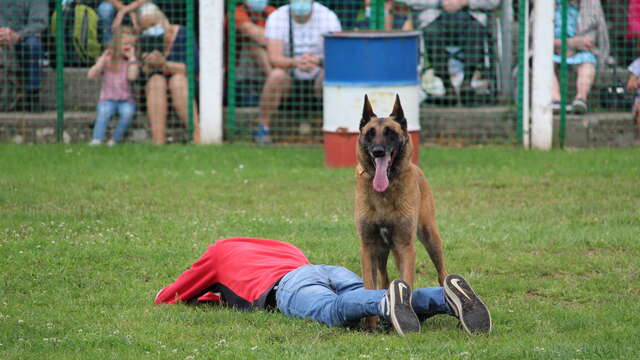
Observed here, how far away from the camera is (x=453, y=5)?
13.8 meters

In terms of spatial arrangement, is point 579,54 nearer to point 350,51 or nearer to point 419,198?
point 350,51

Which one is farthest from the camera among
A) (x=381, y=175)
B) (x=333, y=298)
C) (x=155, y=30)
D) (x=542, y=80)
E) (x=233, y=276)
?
(x=155, y=30)

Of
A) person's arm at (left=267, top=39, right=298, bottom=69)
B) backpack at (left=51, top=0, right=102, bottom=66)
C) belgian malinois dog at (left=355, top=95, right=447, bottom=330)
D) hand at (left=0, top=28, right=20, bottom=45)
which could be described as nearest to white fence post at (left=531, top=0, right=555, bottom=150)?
person's arm at (left=267, top=39, right=298, bottom=69)

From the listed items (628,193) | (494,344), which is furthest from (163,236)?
(628,193)

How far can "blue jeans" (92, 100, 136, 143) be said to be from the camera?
1380 cm

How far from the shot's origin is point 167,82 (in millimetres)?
14117

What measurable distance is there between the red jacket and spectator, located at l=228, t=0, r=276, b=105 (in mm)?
7814

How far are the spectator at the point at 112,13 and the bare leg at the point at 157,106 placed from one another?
85 cm

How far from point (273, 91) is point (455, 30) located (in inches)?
99.0

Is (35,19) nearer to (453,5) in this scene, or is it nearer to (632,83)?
(453,5)

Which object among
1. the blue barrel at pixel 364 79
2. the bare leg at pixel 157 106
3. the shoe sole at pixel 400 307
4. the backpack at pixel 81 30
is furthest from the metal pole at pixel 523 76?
the shoe sole at pixel 400 307

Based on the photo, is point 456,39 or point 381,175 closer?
point 381,175

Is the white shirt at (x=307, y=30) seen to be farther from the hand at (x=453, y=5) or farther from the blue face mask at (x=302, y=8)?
the hand at (x=453, y=5)

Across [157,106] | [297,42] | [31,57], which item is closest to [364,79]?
[297,42]
